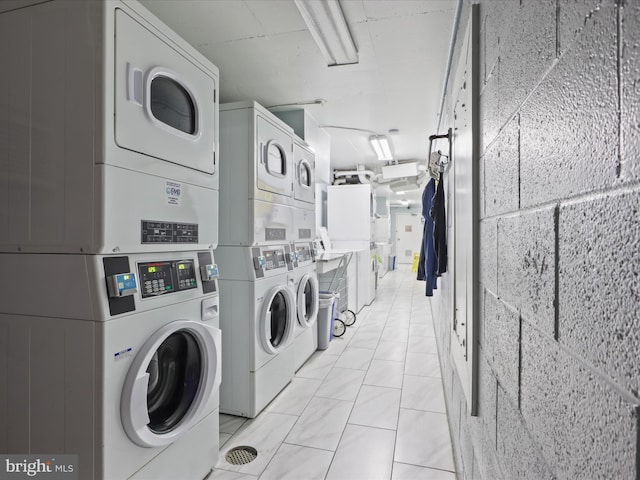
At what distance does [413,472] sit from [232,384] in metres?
1.23

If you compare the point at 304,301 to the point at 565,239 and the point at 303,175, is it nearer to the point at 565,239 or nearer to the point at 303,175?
the point at 303,175

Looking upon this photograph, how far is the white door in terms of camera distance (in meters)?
13.5

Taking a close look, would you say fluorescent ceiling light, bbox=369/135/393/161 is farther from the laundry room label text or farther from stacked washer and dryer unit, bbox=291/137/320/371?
the laundry room label text

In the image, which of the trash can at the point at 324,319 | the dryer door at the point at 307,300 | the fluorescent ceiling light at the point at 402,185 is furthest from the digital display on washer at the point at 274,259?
the fluorescent ceiling light at the point at 402,185

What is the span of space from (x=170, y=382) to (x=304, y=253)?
1.71 metres

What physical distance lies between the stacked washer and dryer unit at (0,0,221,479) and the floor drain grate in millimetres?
531

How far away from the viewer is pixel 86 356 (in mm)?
1182

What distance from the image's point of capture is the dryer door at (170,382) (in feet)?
4.17

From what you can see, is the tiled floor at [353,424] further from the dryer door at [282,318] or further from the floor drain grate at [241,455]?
the dryer door at [282,318]

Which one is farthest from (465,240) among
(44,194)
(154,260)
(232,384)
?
(232,384)

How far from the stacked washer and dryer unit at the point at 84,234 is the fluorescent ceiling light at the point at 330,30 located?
0.87m

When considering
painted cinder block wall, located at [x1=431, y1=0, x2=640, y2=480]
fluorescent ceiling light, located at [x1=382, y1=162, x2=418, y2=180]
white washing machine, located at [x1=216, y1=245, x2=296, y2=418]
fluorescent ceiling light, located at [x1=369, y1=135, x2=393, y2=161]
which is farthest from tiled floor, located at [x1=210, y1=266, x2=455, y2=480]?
fluorescent ceiling light, located at [x1=382, y1=162, x2=418, y2=180]

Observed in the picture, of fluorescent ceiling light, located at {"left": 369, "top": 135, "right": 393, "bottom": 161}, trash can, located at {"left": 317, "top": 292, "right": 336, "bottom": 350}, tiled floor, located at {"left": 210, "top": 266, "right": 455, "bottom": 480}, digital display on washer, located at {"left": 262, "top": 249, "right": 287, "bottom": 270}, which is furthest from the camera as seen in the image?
fluorescent ceiling light, located at {"left": 369, "top": 135, "right": 393, "bottom": 161}

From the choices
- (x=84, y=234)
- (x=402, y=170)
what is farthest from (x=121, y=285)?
(x=402, y=170)
